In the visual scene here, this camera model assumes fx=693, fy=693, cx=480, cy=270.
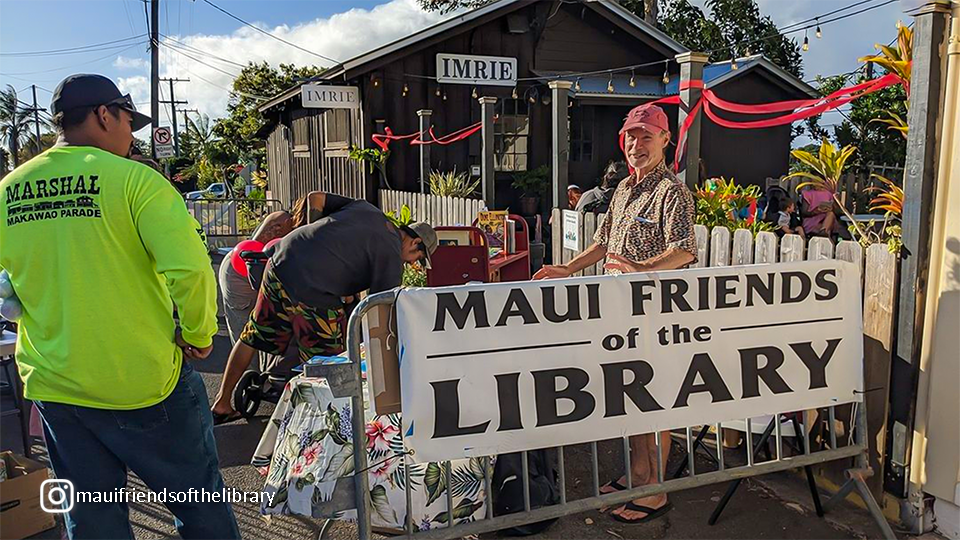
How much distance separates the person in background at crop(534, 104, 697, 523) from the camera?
3.41 m

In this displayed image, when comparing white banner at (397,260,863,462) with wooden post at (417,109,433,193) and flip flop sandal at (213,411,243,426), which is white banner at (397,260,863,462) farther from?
wooden post at (417,109,433,193)

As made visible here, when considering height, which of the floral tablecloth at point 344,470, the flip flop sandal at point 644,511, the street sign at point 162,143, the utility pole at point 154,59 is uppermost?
the utility pole at point 154,59

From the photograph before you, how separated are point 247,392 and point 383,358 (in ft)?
8.46

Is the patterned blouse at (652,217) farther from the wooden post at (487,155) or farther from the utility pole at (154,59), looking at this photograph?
the utility pole at (154,59)

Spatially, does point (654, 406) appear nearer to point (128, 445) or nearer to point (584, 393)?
point (584, 393)

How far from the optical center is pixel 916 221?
10.5ft

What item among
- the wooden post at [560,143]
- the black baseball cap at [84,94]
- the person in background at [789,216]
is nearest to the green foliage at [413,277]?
the wooden post at [560,143]

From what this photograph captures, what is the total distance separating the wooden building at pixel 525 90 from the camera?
13.7m

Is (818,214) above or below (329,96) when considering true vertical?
below

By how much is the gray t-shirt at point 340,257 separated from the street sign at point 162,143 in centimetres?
1746

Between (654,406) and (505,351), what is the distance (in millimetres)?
727

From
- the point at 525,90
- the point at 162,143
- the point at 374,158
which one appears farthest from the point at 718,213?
the point at 162,143

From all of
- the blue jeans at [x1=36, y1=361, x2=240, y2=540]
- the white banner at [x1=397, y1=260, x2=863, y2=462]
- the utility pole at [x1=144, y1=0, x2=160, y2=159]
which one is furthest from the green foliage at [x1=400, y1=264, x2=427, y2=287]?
the utility pole at [x1=144, y1=0, x2=160, y2=159]

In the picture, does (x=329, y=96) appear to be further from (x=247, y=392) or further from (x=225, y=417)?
(x=225, y=417)
